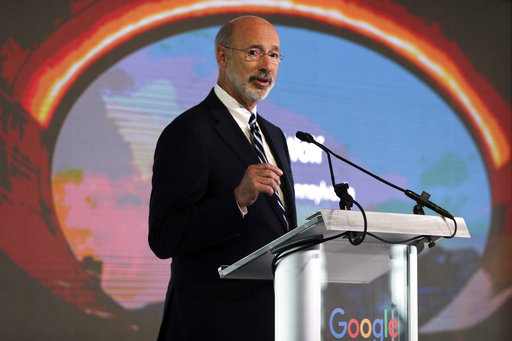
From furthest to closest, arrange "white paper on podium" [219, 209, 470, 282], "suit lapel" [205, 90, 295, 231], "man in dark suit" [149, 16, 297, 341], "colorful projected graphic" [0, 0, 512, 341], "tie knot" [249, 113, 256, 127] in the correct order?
"colorful projected graphic" [0, 0, 512, 341], "tie knot" [249, 113, 256, 127], "suit lapel" [205, 90, 295, 231], "man in dark suit" [149, 16, 297, 341], "white paper on podium" [219, 209, 470, 282]

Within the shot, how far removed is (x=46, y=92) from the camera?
3.89 meters

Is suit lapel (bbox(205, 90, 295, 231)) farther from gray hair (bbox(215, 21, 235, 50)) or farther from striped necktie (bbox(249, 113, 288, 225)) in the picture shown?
gray hair (bbox(215, 21, 235, 50))

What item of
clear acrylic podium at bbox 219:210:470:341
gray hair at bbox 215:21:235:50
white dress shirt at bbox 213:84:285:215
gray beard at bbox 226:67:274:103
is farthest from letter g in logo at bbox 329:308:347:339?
gray hair at bbox 215:21:235:50

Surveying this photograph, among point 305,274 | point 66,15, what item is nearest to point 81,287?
point 66,15

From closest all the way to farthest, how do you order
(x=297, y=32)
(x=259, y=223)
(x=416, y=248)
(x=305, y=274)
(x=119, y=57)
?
(x=305, y=274) < (x=416, y=248) < (x=259, y=223) < (x=119, y=57) < (x=297, y=32)

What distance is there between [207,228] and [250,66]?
0.66 m

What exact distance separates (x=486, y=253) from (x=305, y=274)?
158 inches

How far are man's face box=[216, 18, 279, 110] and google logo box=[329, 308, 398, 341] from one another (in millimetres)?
987

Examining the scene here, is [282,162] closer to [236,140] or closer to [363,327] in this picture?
[236,140]

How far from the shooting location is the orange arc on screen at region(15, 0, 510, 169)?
391 cm

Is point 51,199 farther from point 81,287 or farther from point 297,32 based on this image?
point 297,32

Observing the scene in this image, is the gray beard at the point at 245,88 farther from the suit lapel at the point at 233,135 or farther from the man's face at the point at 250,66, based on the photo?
the suit lapel at the point at 233,135

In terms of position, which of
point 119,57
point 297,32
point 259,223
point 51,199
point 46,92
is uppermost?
point 297,32

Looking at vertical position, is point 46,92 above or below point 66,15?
below
